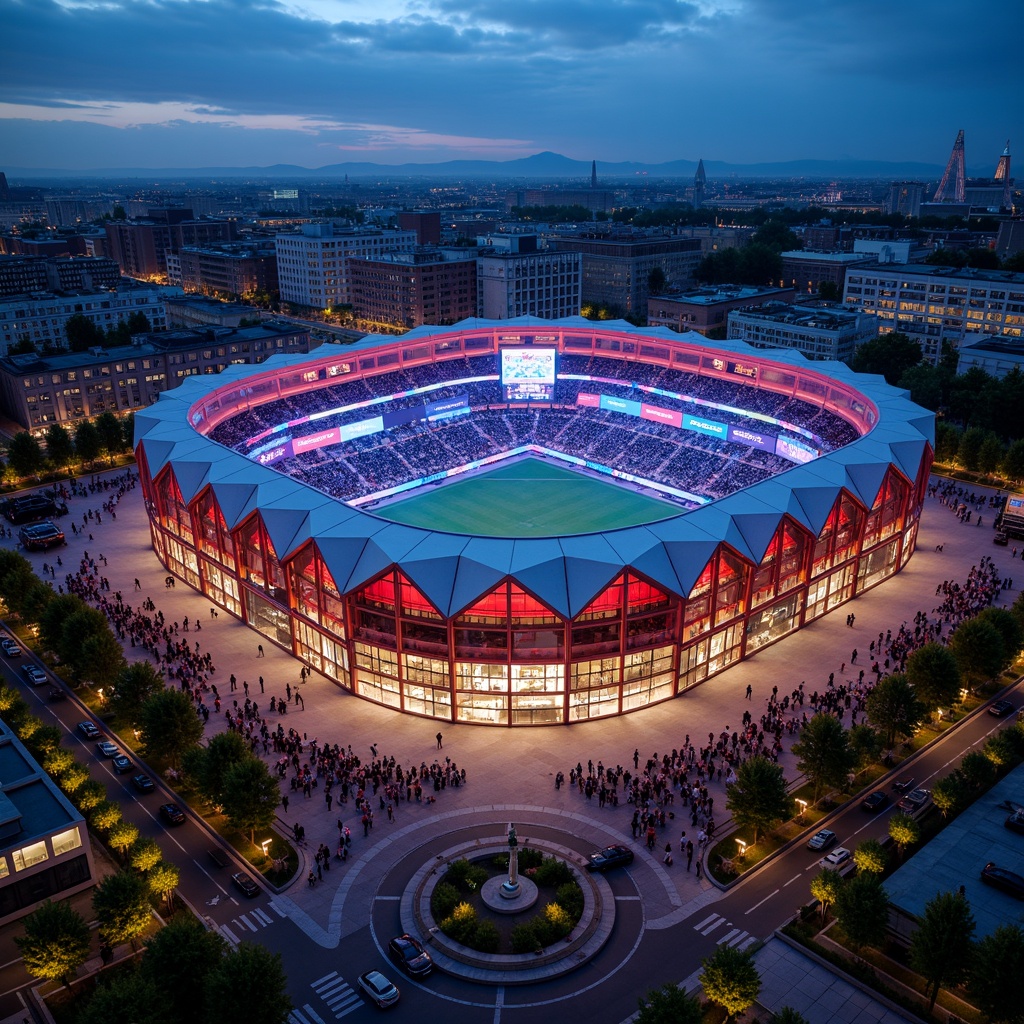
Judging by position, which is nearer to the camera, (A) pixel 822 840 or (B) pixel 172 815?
(A) pixel 822 840

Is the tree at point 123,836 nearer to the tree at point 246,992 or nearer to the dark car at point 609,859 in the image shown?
the tree at point 246,992

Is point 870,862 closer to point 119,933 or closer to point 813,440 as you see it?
point 119,933

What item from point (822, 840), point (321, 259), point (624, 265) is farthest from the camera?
point (321, 259)

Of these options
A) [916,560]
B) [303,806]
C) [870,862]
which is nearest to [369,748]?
[303,806]

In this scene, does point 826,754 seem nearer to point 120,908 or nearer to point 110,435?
point 120,908

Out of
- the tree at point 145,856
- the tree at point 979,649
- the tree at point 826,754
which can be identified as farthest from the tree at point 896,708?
the tree at point 145,856

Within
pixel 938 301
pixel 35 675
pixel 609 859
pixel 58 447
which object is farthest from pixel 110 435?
pixel 938 301

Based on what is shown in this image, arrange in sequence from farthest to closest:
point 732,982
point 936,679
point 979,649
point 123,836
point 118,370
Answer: point 118,370 < point 979,649 < point 936,679 < point 123,836 < point 732,982
